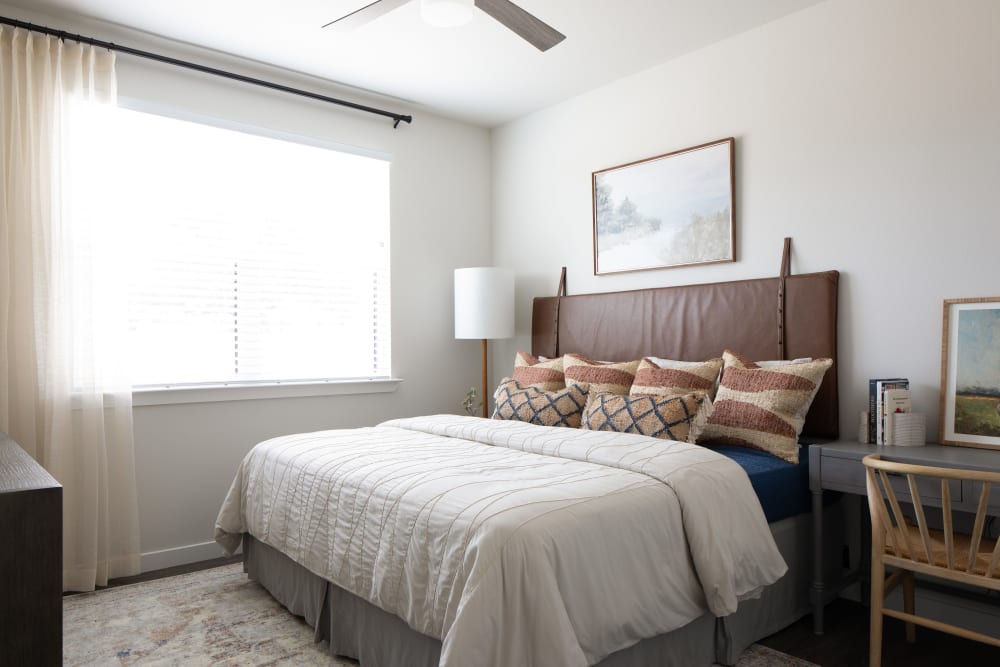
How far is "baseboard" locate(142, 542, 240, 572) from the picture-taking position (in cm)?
330

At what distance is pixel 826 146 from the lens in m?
3.00

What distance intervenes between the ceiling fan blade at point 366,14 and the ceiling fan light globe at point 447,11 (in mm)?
179

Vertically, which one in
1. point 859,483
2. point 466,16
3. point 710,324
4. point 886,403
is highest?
point 466,16

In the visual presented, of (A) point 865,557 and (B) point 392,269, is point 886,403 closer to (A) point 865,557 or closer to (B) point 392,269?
(A) point 865,557

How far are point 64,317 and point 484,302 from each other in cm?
222

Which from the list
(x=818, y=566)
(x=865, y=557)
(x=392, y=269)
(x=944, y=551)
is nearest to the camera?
(x=944, y=551)

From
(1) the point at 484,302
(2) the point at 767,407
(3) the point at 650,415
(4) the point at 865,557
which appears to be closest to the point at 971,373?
(2) the point at 767,407

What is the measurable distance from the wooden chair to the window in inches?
116

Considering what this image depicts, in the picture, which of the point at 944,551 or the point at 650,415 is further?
the point at 650,415

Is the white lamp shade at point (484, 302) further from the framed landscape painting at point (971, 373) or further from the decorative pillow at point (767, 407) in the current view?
the framed landscape painting at point (971, 373)

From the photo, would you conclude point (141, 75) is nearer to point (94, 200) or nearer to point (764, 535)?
point (94, 200)

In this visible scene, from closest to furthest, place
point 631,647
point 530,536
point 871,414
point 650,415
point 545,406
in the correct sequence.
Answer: point 530,536, point 631,647, point 871,414, point 650,415, point 545,406

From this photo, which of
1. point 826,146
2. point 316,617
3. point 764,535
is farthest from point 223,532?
point 826,146

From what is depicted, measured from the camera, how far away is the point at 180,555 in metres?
3.39
